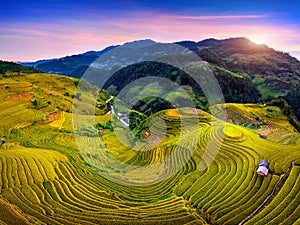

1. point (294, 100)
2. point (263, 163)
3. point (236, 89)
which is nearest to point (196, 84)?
point (236, 89)

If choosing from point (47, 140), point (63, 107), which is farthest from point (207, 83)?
point (47, 140)

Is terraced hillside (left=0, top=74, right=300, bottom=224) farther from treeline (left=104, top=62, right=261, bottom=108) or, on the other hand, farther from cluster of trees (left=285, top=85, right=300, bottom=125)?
cluster of trees (left=285, top=85, right=300, bottom=125)

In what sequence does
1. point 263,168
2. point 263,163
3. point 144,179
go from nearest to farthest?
1. point 263,168
2. point 263,163
3. point 144,179

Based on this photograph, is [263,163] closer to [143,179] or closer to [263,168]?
[263,168]

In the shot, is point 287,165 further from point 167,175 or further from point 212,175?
point 167,175

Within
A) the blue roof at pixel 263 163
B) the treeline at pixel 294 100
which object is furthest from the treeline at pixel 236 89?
the blue roof at pixel 263 163

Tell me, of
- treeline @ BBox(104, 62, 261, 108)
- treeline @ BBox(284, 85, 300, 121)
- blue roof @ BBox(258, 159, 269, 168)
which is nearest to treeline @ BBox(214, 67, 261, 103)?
treeline @ BBox(104, 62, 261, 108)

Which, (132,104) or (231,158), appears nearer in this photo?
(231,158)
